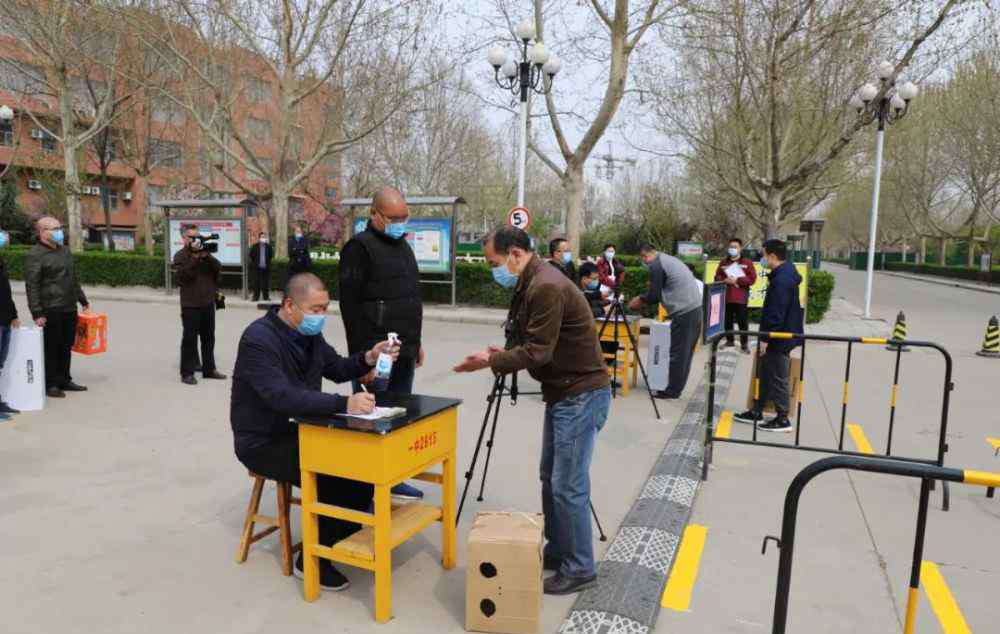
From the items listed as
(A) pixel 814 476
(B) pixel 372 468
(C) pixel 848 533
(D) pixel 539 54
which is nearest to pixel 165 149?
(D) pixel 539 54

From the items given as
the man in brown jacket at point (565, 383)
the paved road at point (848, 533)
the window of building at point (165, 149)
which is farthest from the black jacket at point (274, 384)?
the window of building at point (165, 149)

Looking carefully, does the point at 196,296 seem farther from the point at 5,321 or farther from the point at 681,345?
the point at 681,345

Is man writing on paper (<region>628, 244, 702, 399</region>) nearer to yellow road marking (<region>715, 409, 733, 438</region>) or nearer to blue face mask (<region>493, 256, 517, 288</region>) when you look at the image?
yellow road marking (<region>715, 409, 733, 438</region>)

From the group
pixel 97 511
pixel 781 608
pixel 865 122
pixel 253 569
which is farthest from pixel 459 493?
pixel 865 122

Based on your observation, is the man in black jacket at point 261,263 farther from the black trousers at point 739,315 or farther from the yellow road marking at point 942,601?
the yellow road marking at point 942,601

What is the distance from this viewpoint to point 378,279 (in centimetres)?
450

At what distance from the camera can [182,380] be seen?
864 cm

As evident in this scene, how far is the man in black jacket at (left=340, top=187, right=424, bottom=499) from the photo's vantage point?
446 cm

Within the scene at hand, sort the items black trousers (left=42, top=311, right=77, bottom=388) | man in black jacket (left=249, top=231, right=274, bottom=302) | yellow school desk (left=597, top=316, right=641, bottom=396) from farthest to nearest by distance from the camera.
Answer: man in black jacket (left=249, top=231, right=274, bottom=302), yellow school desk (left=597, top=316, right=641, bottom=396), black trousers (left=42, top=311, right=77, bottom=388)

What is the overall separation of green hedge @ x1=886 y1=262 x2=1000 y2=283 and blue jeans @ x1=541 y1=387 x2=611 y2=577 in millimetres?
40419

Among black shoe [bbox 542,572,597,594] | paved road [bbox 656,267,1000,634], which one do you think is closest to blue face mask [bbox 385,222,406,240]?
black shoe [bbox 542,572,597,594]

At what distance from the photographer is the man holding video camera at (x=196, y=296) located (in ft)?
27.1

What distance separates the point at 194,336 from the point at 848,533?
751cm

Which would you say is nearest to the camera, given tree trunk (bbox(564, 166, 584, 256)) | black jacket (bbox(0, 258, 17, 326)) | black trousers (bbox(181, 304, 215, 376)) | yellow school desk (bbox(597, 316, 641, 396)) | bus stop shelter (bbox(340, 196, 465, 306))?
black jacket (bbox(0, 258, 17, 326))
